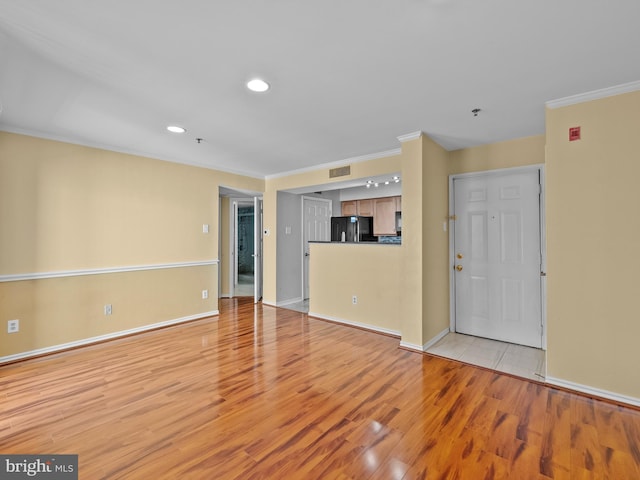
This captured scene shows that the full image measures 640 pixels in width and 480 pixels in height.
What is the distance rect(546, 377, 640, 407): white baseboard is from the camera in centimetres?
227

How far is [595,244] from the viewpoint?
7.86ft

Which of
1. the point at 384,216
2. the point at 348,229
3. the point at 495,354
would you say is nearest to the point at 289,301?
the point at 348,229

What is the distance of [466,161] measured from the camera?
3830 millimetres

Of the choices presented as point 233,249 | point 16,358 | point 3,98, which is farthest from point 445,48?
point 233,249

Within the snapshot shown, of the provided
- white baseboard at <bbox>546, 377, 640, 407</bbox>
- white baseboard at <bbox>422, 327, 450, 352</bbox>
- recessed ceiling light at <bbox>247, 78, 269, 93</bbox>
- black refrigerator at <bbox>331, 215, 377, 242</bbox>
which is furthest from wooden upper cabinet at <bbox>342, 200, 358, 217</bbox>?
white baseboard at <bbox>546, 377, 640, 407</bbox>

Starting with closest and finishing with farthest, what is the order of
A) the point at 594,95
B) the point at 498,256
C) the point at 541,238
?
the point at 594,95 < the point at 541,238 < the point at 498,256

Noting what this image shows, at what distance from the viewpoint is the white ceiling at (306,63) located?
1533 mm

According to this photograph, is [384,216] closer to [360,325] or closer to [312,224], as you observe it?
[312,224]

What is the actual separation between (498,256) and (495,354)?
1.17 m

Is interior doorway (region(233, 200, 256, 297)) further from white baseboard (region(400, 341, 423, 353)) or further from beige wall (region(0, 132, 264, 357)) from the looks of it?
white baseboard (region(400, 341, 423, 353))

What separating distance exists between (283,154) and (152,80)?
6.95ft

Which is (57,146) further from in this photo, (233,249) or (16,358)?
(233,249)

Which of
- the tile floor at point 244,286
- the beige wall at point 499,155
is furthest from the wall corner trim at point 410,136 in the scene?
the tile floor at point 244,286

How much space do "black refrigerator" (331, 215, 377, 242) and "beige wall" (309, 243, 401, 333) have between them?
47.1 inches
